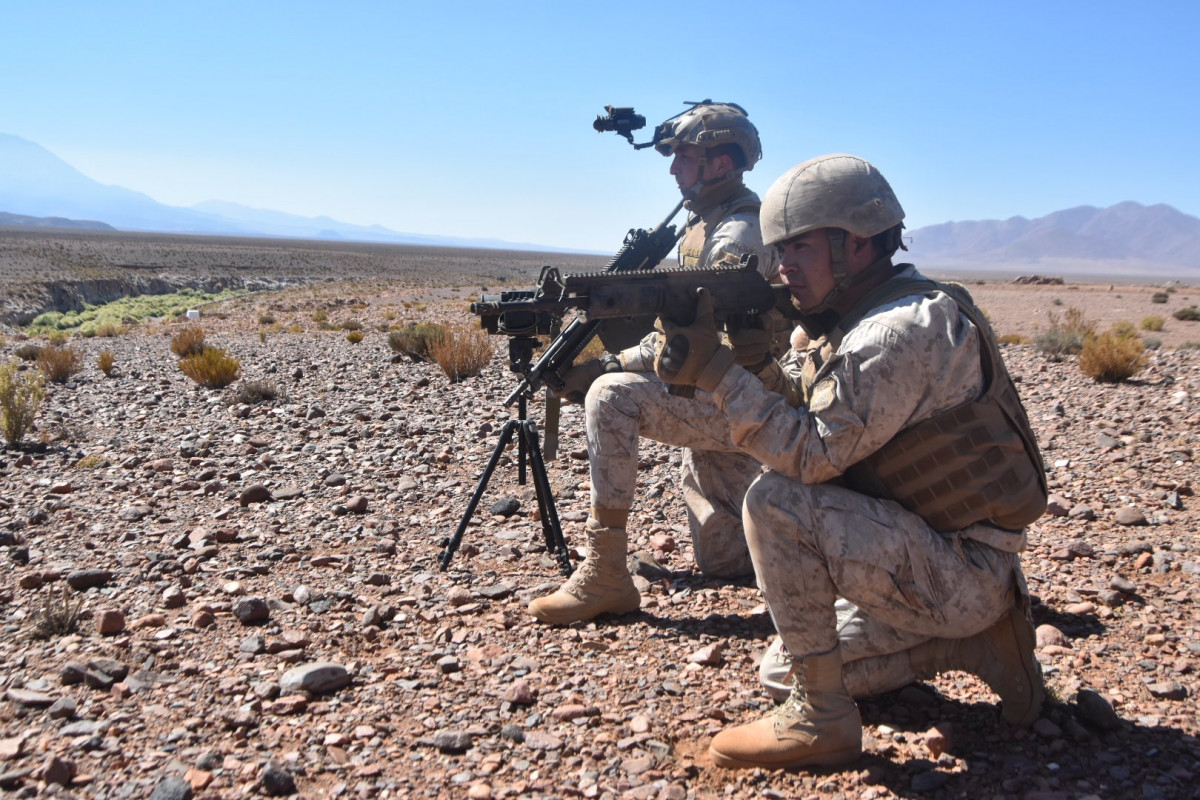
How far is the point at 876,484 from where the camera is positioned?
9.41 feet

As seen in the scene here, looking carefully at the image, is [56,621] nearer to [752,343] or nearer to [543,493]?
[543,493]

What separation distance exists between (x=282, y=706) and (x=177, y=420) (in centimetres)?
650

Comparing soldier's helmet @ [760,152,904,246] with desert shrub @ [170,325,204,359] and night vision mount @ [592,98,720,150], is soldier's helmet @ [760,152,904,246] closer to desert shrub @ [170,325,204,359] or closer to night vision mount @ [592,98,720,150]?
night vision mount @ [592,98,720,150]

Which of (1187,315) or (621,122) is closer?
(621,122)

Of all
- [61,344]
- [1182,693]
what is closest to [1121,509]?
[1182,693]

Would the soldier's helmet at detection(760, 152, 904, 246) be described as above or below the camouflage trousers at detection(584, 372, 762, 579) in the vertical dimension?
above

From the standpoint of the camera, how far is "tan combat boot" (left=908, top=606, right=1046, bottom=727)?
282cm

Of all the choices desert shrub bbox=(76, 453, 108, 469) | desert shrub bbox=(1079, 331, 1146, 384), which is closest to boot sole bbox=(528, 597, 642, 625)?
desert shrub bbox=(76, 453, 108, 469)

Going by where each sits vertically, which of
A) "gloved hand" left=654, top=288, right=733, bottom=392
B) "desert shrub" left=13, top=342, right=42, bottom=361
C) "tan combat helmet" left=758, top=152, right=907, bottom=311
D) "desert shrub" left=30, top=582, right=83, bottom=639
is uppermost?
"tan combat helmet" left=758, top=152, right=907, bottom=311

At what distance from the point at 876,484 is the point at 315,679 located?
2.08 metres

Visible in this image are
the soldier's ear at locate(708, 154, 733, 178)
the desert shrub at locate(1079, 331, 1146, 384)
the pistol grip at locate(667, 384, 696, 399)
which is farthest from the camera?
the desert shrub at locate(1079, 331, 1146, 384)

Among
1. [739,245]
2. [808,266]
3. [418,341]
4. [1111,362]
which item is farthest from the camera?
[418,341]

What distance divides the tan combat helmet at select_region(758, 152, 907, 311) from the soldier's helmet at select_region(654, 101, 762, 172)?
5.03 ft

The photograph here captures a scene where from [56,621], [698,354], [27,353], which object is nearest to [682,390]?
[698,354]
